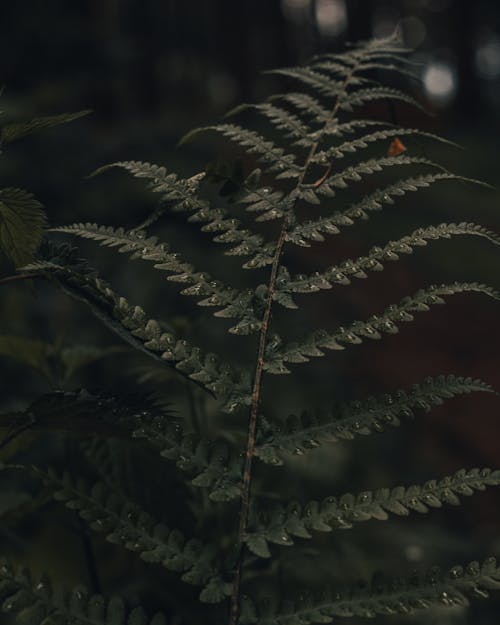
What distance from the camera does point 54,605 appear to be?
2.74ft

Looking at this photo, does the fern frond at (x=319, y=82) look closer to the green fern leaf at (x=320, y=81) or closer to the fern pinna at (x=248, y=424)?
the green fern leaf at (x=320, y=81)

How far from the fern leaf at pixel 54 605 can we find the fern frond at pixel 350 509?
16cm

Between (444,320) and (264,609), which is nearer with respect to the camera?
(264,609)

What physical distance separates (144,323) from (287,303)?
185 millimetres

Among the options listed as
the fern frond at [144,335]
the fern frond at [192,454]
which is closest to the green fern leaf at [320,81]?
the fern frond at [144,335]

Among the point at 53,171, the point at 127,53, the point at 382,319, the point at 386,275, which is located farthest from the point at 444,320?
the point at 382,319

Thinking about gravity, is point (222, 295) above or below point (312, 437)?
above

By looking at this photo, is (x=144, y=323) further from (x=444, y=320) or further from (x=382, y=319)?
(x=444, y=320)

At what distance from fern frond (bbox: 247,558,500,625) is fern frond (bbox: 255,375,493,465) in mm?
176

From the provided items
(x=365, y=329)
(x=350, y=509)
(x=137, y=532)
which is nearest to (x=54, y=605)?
(x=137, y=532)

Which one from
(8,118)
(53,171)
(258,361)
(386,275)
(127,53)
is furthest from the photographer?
(386,275)

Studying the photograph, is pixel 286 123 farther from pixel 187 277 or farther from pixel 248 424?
pixel 248 424

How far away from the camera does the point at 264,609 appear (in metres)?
0.86

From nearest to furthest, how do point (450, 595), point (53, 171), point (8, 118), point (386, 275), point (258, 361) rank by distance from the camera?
point (450, 595) → point (258, 361) → point (8, 118) → point (53, 171) → point (386, 275)
